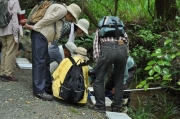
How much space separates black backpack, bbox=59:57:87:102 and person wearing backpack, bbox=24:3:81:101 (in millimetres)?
275

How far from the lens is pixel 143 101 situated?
24.2 feet

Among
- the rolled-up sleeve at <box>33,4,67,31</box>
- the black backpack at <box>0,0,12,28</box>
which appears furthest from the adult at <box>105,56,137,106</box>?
the black backpack at <box>0,0,12,28</box>

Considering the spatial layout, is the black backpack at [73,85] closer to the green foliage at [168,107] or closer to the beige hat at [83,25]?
the beige hat at [83,25]

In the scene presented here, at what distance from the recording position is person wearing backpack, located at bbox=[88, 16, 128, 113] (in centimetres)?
497

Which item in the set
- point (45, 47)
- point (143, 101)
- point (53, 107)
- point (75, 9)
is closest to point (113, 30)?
point (75, 9)

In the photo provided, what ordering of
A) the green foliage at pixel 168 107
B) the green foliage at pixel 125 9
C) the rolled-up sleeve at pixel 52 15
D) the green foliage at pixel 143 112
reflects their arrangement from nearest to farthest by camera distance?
the rolled-up sleeve at pixel 52 15
the green foliage at pixel 143 112
the green foliage at pixel 168 107
the green foliage at pixel 125 9

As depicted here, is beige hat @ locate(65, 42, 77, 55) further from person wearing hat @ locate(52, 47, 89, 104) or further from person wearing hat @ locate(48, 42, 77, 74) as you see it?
person wearing hat @ locate(52, 47, 89, 104)

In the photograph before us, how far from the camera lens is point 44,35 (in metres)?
5.05

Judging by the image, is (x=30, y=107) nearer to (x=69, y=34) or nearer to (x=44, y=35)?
(x=44, y=35)

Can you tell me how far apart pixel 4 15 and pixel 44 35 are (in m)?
0.90

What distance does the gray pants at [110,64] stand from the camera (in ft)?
16.3

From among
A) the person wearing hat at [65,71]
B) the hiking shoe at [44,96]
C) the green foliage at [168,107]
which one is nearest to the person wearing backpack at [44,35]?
the hiking shoe at [44,96]

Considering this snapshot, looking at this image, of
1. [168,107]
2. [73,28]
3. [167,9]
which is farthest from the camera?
[167,9]

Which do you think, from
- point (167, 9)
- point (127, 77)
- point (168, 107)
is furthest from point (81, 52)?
point (167, 9)
